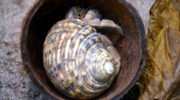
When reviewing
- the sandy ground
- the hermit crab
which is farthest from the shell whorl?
the sandy ground

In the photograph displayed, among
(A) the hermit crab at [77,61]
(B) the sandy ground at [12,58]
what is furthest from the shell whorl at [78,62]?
(B) the sandy ground at [12,58]

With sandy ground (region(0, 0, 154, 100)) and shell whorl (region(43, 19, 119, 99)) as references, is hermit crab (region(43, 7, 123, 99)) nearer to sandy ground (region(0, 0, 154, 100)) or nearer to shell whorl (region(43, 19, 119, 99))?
shell whorl (region(43, 19, 119, 99))

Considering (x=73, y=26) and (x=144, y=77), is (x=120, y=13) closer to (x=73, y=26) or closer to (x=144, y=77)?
(x=73, y=26)

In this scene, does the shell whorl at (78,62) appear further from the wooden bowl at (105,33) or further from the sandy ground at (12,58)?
the sandy ground at (12,58)

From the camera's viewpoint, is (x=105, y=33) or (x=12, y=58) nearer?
(x=105, y=33)

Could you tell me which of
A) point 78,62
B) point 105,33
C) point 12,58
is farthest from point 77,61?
point 12,58

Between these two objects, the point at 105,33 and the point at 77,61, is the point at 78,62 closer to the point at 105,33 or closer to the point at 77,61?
the point at 77,61

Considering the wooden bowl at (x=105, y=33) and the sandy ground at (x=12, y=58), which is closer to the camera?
the wooden bowl at (x=105, y=33)
